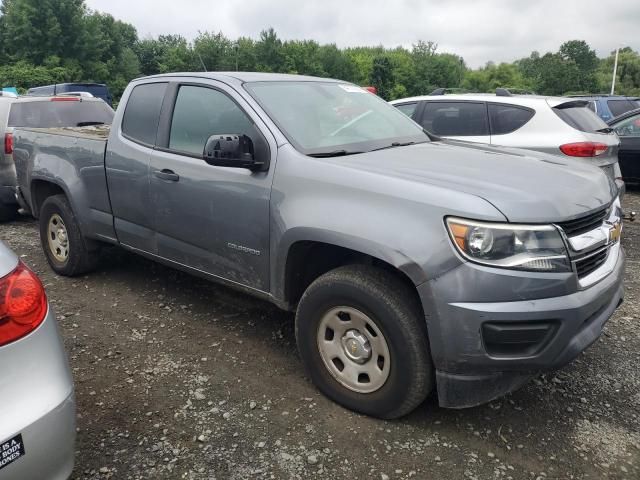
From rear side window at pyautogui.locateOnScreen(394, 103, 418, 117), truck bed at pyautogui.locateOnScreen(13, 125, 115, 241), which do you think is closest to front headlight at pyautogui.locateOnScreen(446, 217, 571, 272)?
truck bed at pyautogui.locateOnScreen(13, 125, 115, 241)

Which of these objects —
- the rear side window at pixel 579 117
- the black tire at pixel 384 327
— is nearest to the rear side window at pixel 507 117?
the rear side window at pixel 579 117

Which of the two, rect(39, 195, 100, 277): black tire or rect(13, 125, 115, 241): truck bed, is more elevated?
rect(13, 125, 115, 241): truck bed

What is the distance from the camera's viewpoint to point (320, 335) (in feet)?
9.67

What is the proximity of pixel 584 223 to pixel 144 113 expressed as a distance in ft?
10.1

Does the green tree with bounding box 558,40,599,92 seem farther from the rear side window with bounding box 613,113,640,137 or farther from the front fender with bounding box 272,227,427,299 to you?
the front fender with bounding box 272,227,427,299

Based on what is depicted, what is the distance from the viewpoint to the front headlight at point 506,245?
92.3 inches

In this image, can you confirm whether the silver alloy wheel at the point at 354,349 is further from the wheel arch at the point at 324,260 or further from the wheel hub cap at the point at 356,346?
the wheel arch at the point at 324,260

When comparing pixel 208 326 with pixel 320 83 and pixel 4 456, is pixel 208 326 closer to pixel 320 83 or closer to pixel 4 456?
pixel 320 83

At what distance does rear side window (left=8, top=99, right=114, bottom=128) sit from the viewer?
7.17 metres

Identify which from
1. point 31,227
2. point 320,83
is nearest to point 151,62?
point 31,227

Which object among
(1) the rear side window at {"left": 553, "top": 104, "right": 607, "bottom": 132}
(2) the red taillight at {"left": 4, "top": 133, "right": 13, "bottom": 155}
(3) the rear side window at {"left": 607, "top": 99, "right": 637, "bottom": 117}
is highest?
(1) the rear side window at {"left": 553, "top": 104, "right": 607, "bottom": 132}

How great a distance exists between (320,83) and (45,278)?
3.09m

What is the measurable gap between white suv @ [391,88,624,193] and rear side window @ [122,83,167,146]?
354 centimetres

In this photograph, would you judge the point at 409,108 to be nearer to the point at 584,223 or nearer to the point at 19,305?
the point at 584,223
